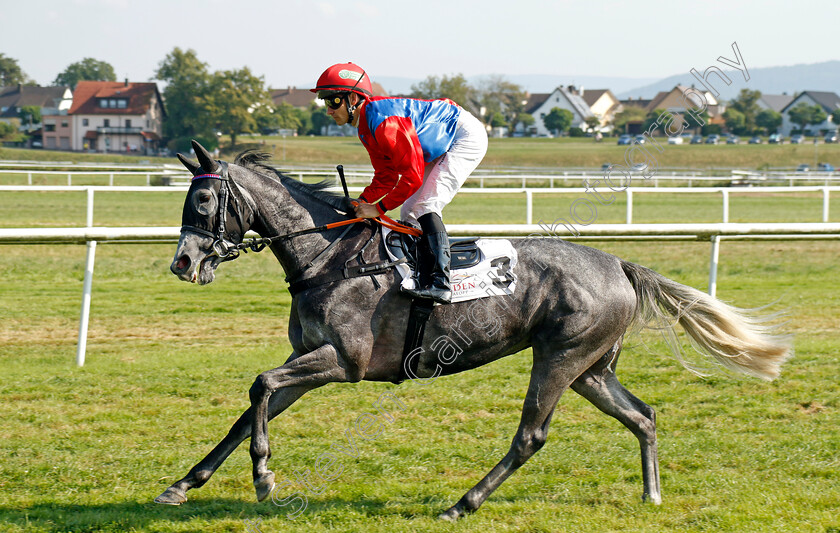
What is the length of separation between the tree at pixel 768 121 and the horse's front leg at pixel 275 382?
270 feet

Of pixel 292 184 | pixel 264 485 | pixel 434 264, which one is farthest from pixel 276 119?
pixel 264 485

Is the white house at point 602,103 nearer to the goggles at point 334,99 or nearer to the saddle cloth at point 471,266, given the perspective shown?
the saddle cloth at point 471,266

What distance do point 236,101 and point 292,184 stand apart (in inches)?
2129

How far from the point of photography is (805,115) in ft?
273

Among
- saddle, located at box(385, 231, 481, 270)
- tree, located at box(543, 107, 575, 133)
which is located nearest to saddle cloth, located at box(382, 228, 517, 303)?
saddle, located at box(385, 231, 481, 270)

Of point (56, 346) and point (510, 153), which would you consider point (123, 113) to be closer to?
point (510, 153)

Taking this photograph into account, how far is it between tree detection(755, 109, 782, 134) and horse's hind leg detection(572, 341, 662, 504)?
8151cm

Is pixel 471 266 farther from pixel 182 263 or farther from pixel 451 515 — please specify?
pixel 182 263

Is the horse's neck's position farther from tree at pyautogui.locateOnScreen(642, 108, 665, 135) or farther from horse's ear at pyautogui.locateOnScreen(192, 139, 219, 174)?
tree at pyautogui.locateOnScreen(642, 108, 665, 135)

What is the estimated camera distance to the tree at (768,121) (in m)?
77.7

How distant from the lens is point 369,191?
11.3 feet

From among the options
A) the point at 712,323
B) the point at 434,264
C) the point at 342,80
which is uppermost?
the point at 342,80

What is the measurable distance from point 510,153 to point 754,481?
195ft

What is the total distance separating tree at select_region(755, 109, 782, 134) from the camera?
77688 mm
